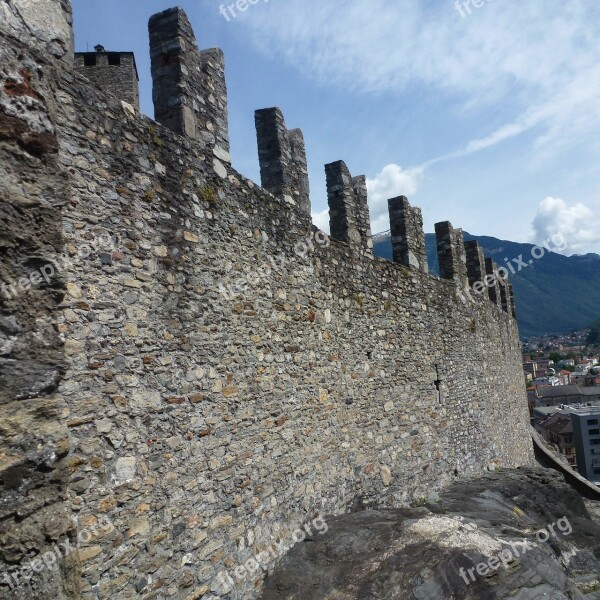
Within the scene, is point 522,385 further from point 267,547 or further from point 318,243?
point 267,547

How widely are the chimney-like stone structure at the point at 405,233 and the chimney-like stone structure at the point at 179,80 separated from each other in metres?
5.13

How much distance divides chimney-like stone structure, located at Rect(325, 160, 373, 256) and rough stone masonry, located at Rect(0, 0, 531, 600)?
33 mm

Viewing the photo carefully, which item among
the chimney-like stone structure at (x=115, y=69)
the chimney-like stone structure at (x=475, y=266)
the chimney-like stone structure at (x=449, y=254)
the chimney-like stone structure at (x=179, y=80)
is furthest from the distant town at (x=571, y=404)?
the chimney-like stone structure at (x=179, y=80)

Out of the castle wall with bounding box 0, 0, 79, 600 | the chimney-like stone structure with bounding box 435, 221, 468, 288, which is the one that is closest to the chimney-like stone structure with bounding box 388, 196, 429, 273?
the chimney-like stone structure with bounding box 435, 221, 468, 288

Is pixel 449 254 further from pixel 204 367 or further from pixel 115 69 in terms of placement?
pixel 115 69

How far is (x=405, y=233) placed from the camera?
393 inches

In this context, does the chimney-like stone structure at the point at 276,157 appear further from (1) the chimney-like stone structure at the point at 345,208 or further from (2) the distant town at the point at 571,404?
(2) the distant town at the point at 571,404

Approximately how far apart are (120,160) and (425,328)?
7.12 metres

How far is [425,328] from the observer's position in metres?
10.2

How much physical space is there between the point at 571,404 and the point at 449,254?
238 ft

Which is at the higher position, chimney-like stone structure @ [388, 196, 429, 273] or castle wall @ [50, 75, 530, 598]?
chimney-like stone structure @ [388, 196, 429, 273]

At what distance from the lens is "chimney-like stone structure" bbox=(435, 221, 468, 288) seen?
12.1 metres

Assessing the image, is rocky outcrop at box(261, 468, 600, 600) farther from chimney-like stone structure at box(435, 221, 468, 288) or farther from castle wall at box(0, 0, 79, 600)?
chimney-like stone structure at box(435, 221, 468, 288)

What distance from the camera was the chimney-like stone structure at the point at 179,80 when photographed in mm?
5348
